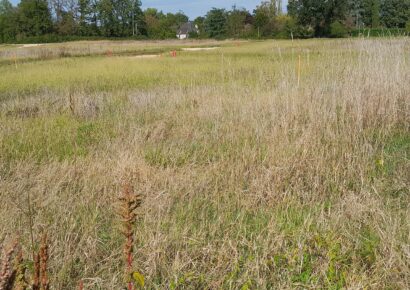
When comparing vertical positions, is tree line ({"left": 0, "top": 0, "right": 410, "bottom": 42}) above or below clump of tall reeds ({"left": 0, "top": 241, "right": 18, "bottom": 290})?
above

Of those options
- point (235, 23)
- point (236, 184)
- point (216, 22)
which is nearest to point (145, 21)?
point (216, 22)

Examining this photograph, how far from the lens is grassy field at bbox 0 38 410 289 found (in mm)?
2461

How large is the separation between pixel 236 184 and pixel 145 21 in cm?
9190

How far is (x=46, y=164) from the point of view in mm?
4457

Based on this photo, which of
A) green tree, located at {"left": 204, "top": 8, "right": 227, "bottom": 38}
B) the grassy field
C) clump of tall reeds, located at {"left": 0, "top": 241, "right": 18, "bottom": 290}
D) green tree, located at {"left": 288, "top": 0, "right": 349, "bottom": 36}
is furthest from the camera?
green tree, located at {"left": 204, "top": 8, "right": 227, "bottom": 38}

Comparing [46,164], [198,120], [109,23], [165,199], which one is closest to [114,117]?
[198,120]

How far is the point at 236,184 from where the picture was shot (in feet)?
12.3

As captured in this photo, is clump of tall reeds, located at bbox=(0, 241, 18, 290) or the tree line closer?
clump of tall reeds, located at bbox=(0, 241, 18, 290)

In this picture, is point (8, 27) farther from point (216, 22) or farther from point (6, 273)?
point (6, 273)

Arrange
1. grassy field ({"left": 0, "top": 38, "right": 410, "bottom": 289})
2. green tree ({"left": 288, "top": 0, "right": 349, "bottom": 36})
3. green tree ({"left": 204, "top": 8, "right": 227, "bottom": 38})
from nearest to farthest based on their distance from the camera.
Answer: grassy field ({"left": 0, "top": 38, "right": 410, "bottom": 289}), green tree ({"left": 288, "top": 0, "right": 349, "bottom": 36}), green tree ({"left": 204, "top": 8, "right": 227, "bottom": 38})

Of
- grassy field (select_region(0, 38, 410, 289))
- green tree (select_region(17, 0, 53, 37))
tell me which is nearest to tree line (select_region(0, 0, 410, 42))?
green tree (select_region(17, 0, 53, 37))

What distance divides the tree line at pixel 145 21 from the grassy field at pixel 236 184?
48.3m

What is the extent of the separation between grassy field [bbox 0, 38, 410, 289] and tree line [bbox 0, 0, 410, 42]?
48.3m

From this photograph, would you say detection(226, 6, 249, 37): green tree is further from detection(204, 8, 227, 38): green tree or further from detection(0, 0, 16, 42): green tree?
detection(0, 0, 16, 42): green tree
